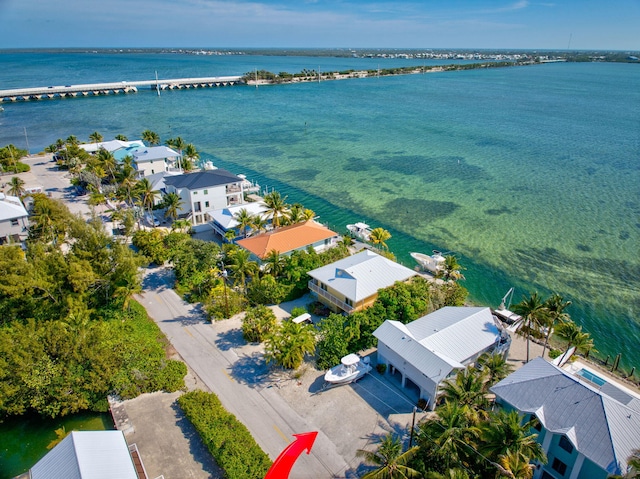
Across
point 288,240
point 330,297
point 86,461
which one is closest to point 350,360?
point 330,297

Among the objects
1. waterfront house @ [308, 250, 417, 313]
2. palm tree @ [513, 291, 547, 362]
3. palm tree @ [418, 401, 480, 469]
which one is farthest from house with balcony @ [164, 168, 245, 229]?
palm tree @ [418, 401, 480, 469]

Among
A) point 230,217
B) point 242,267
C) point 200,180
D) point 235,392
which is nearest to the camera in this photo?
point 235,392

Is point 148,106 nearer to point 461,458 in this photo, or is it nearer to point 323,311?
point 323,311

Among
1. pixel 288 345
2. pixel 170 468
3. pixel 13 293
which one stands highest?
pixel 13 293

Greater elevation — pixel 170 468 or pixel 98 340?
pixel 98 340

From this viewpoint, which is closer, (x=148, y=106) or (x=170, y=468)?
(x=170, y=468)

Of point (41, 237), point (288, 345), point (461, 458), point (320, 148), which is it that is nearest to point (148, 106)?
point (320, 148)

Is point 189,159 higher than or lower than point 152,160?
lower

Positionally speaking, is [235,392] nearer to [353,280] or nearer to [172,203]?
[353,280]
